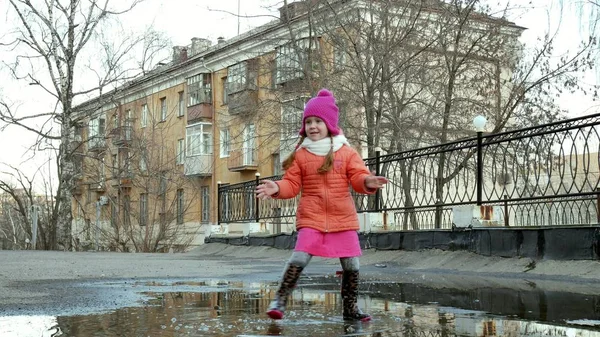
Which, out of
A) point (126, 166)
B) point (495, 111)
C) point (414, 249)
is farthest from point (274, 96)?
point (414, 249)

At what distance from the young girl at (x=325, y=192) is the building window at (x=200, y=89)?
121 feet

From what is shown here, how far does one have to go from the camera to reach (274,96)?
21.5m

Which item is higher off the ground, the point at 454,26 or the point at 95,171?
the point at 454,26

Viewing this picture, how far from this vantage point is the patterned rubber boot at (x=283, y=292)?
392 centimetres

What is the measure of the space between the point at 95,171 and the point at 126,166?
3640 mm

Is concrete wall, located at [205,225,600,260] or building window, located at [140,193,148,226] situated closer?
concrete wall, located at [205,225,600,260]

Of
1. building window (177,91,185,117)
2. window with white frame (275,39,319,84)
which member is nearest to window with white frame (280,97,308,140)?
window with white frame (275,39,319,84)

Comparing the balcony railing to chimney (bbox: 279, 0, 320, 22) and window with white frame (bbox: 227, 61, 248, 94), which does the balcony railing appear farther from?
chimney (bbox: 279, 0, 320, 22)

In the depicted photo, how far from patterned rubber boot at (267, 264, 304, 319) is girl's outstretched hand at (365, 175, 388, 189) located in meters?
0.65

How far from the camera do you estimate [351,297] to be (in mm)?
4160

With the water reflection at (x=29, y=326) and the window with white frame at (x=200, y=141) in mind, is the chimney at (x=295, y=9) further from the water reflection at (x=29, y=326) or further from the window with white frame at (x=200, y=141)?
the window with white frame at (x=200, y=141)

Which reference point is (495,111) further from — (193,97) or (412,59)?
(193,97)

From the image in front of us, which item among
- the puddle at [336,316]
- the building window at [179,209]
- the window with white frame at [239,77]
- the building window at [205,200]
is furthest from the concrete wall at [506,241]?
the building window at [205,200]

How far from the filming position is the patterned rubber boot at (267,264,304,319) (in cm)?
392
